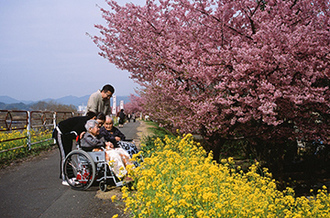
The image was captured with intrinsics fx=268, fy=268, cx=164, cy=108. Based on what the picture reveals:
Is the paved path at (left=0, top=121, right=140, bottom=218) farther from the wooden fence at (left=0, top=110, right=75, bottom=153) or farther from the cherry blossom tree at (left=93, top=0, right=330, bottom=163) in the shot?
the cherry blossom tree at (left=93, top=0, right=330, bottom=163)

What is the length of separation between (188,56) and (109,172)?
306cm

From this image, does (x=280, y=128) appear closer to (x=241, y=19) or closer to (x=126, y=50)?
(x=241, y=19)

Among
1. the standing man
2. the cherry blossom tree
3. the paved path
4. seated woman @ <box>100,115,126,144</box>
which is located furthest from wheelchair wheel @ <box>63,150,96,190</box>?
the cherry blossom tree

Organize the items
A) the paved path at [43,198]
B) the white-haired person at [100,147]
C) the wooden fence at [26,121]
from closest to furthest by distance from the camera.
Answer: the paved path at [43,198]
the white-haired person at [100,147]
the wooden fence at [26,121]

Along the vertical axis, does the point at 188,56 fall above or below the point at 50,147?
above

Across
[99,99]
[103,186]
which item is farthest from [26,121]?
[103,186]

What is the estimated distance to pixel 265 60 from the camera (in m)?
5.39

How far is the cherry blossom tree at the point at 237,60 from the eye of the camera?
17.2 ft

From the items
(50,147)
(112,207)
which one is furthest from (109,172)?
(50,147)

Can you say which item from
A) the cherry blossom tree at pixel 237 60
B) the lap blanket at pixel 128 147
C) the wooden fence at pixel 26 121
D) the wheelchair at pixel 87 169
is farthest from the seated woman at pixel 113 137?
the wooden fence at pixel 26 121

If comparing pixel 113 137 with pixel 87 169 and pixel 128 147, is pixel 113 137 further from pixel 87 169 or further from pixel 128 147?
pixel 87 169

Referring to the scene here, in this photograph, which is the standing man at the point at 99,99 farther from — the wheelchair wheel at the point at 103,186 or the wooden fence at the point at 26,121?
the wooden fence at the point at 26,121

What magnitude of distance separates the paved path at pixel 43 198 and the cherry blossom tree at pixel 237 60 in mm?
2943

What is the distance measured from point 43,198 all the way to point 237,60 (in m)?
4.50
